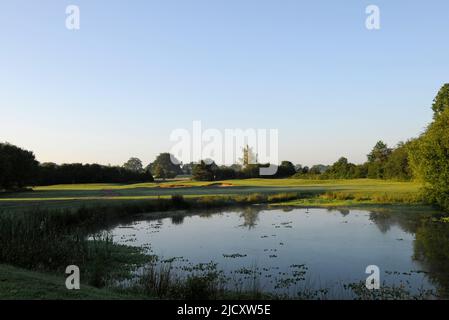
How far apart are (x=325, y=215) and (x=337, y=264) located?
20462mm

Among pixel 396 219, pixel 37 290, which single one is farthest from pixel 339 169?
pixel 37 290

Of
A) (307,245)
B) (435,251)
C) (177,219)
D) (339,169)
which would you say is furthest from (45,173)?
(435,251)

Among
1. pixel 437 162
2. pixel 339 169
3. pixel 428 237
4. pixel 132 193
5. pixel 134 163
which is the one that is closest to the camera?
pixel 428 237

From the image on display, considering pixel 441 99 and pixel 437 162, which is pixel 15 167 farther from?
pixel 441 99

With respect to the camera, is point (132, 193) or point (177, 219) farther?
point (132, 193)

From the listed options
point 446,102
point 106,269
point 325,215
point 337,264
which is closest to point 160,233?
point 106,269

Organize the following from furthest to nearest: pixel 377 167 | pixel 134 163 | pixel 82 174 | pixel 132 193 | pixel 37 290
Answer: pixel 134 163, pixel 377 167, pixel 82 174, pixel 132 193, pixel 37 290

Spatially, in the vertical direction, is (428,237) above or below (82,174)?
below

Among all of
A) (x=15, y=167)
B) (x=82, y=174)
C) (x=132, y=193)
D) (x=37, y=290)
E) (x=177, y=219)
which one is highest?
(x=15, y=167)

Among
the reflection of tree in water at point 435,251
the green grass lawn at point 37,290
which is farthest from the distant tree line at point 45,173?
the reflection of tree in water at point 435,251

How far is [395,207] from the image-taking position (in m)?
41.9

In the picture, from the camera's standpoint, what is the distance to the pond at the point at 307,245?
15.6 m

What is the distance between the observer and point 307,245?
74.0ft
